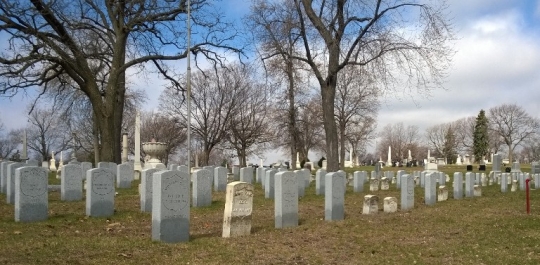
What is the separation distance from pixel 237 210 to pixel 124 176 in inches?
437

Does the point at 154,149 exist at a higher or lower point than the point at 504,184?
higher

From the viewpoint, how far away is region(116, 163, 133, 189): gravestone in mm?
19125

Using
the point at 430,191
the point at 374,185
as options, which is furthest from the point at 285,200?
the point at 374,185

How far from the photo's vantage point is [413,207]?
14961mm

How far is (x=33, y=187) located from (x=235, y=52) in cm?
1464

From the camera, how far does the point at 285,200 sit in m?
10.8

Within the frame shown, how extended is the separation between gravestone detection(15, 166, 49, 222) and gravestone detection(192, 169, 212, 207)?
13.8ft

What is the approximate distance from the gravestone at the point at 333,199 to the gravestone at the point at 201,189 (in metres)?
3.72

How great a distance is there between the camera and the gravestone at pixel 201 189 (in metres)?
14.1

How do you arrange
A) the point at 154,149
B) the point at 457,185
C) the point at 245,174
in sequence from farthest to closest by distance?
the point at 154,149 → the point at 245,174 → the point at 457,185

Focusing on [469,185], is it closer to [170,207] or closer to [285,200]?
[285,200]

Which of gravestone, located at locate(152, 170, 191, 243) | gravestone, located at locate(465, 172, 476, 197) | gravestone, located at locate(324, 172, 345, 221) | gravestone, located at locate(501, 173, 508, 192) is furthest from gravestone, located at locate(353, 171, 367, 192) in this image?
gravestone, located at locate(152, 170, 191, 243)

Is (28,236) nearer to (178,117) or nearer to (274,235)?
(274,235)

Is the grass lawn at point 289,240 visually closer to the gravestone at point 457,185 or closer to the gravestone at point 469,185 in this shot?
the gravestone at point 457,185
